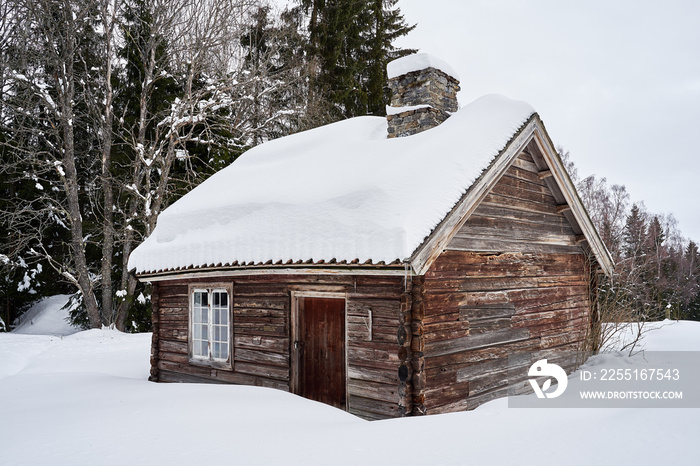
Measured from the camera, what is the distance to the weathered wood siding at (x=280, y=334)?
6.57m

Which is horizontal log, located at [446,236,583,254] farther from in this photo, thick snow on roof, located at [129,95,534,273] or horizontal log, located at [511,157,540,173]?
horizontal log, located at [511,157,540,173]

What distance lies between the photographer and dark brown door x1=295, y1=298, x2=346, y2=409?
739cm

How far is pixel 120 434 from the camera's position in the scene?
17.1 ft

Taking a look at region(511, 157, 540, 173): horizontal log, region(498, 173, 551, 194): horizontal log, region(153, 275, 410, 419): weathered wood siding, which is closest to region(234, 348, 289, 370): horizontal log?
region(153, 275, 410, 419): weathered wood siding

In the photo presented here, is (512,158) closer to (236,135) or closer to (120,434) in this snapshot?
(120,434)

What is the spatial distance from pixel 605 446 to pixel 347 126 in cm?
810

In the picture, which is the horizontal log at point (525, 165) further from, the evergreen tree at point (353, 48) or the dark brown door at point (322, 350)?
the evergreen tree at point (353, 48)

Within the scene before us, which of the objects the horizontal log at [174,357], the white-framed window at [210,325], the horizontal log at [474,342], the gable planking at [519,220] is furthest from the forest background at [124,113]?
the white-framed window at [210,325]

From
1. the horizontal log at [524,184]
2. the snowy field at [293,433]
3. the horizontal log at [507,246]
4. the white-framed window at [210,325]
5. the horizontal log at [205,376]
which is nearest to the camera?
the snowy field at [293,433]

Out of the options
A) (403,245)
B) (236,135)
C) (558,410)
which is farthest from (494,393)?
(236,135)

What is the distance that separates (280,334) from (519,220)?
4.43m

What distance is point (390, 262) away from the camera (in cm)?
581

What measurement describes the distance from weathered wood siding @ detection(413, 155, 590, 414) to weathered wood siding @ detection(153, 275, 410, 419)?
422 mm

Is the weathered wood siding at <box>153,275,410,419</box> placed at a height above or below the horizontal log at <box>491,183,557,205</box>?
below
